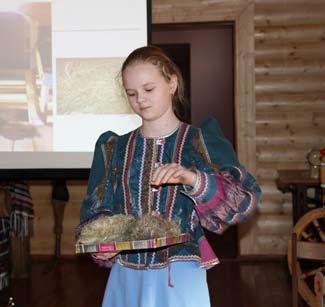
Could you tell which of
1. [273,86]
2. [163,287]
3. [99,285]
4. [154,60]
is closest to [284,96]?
[273,86]

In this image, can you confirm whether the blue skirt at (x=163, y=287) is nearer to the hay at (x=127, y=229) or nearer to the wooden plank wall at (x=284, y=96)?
the hay at (x=127, y=229)

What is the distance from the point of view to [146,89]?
1.18 meters

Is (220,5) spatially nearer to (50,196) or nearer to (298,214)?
(298,214)

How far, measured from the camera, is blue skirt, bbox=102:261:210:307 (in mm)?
1155

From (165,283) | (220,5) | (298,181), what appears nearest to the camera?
(165,283)

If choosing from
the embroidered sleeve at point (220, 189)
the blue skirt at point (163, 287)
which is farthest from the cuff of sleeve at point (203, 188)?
the blue skirt at point (163, 287)

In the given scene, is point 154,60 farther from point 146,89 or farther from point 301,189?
point 301,189

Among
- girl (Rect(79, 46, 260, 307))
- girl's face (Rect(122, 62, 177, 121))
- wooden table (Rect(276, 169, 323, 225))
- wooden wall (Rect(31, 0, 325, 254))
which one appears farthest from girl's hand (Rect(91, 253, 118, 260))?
wooden wall (Rect(31, 0, 325, 254))

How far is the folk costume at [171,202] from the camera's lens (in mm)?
1136

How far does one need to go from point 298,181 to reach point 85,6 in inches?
73.6

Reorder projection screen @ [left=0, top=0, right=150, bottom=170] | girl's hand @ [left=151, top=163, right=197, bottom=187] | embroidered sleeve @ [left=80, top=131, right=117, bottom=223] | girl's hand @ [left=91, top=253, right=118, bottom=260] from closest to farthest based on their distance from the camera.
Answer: girl's hand @ [left=151, top=163, right=197, bottom=187]
girl's hand @ [left=91, top=253, right=118, bottom=260]
embroidered sleeve @ [left=80, top=131, right=117, bottom=223]
projection screen @ [left=0, top=0, right=150, bottom=170]

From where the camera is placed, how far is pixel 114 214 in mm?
1224

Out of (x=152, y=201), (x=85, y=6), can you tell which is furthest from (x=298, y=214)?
(x=152, y=201)

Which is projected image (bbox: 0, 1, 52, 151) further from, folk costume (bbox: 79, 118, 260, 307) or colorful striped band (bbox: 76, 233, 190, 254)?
colorful striped band (bbox: 76, 233, 190, 254)
